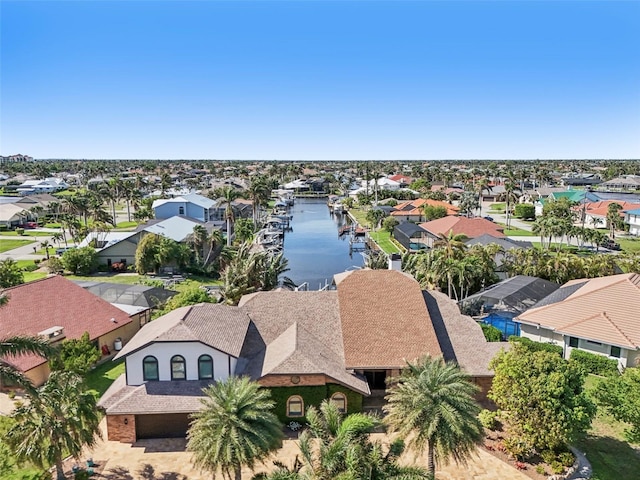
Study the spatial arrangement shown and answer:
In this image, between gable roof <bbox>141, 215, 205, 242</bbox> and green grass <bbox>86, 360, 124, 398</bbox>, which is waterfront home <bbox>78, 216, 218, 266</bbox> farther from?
green grass <bbox>86, 360, 124, 398</bbox>

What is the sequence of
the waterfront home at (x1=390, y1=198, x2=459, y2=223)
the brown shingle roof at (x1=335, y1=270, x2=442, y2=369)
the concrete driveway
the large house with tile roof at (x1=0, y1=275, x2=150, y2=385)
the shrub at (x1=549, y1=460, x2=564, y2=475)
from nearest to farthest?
the concrete driveway
the shrub at (x1=549, y1=460, x2=564, y2=475)
the brown shingle roof at (x1=335, y1=270, x2=442, y2=369)
the large house with tile roof at (x1=0, y1=275, x2=150, y2=385)
the waterfront home at (x1=390, y1=198, x2=459, y2=223)

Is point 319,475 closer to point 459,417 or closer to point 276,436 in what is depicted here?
point 276,436

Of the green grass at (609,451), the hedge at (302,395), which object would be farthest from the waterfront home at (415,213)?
the hedge at (302,395)

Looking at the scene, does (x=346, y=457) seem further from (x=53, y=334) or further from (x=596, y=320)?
(x=596, y=320)

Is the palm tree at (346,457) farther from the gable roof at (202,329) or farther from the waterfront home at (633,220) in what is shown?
the waterfront home at (633,220)

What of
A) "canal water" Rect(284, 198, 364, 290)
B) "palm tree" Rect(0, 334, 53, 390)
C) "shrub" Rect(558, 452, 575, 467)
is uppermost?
"palm tree" Rect(0, 334, 53, 390)

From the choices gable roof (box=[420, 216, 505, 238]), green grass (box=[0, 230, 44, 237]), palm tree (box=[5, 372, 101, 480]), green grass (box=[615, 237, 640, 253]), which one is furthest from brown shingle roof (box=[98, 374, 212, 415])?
green grass (box=[0, 230, 44, 237])

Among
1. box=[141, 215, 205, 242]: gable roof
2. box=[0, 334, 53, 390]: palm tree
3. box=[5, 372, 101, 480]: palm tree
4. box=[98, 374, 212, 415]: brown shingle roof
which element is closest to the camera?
box=[0, 334, 53, 390]: palm tree

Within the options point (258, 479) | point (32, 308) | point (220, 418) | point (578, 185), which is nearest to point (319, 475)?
point (258, 479)
